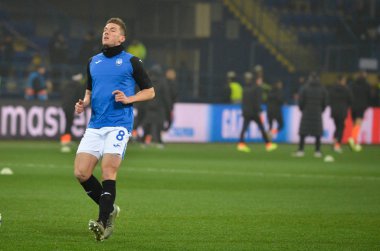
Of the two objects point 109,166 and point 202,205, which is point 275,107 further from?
point 109,166

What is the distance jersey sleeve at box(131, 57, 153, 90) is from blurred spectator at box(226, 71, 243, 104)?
26172 millimetres

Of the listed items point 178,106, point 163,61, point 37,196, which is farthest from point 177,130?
point 37,196

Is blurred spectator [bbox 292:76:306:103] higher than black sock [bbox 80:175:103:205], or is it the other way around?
black sock [bbox 80:175:103:205]

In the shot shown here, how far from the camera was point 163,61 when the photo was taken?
4294 cm

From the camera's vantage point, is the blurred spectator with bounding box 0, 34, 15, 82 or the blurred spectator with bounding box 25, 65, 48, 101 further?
the blurred spectator with bounding box 0, 34, 15, 82

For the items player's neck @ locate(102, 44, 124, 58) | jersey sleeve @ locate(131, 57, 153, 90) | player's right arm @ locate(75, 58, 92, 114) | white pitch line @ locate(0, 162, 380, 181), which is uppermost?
player's neck @ locate(102, 44, 124, 58)

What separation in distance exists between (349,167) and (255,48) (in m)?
19.7

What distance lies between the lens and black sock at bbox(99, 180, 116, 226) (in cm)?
1093

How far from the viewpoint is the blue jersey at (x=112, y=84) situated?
37.1 feet

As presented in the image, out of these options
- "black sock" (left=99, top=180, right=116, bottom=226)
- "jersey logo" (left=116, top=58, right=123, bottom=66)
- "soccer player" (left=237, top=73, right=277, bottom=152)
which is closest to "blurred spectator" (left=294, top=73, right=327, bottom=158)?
"soccer player" (left=237, top=73, right=277, bottom=152)

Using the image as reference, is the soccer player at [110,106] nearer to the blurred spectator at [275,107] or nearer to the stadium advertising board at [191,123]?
the stadium advertising board at [191,123]

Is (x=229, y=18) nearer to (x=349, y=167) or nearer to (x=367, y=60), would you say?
(x=367, y=60)

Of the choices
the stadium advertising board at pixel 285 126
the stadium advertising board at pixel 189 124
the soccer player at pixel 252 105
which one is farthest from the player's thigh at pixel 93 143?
the stadium advertising board at pixel 285 126

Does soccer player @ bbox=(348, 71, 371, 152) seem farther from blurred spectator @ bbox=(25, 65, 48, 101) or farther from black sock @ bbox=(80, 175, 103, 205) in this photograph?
black sock @ bbox=(80, 175, 103, 205)
